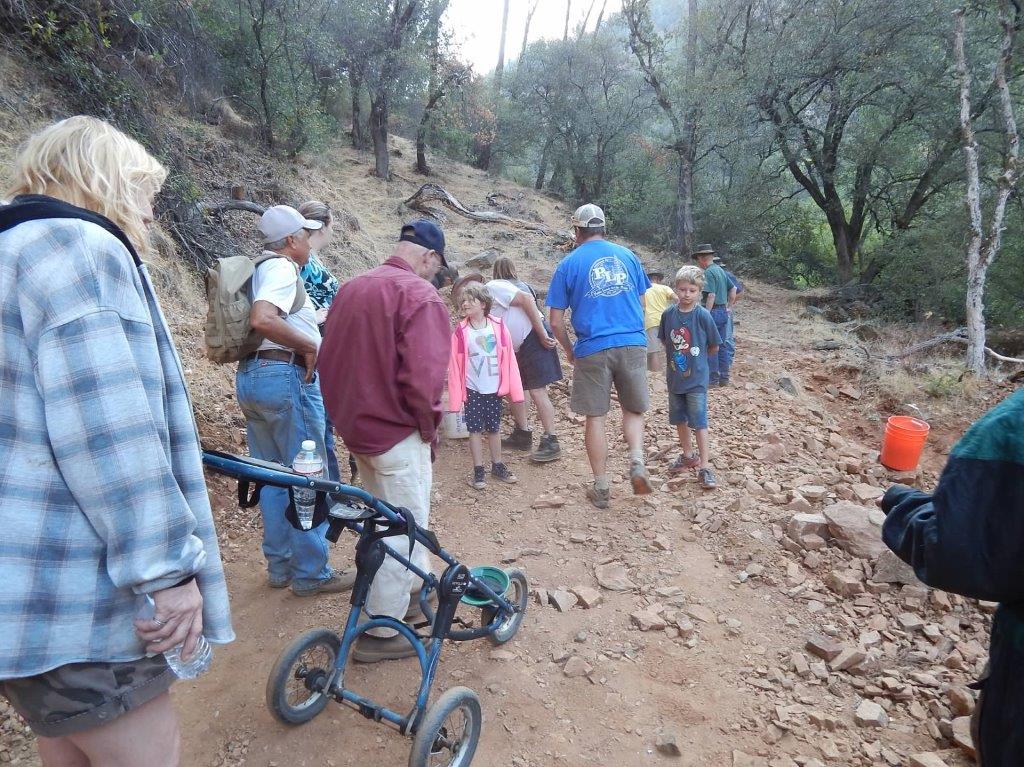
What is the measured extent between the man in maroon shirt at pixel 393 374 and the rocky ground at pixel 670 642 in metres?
0.71

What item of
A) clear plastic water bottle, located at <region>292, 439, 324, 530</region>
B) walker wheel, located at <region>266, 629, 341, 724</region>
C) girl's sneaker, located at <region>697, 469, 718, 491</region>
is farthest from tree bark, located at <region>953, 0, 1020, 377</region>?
clear plastic water bottle, located at <region>292, 439, 324, 530</region>

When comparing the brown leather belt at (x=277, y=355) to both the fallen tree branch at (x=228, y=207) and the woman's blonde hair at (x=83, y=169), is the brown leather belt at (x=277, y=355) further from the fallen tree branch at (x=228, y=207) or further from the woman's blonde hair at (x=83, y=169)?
the fallen tree branch at (x=228, y=207)

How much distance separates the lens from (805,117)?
42.8ft

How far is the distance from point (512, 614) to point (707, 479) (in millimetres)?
2369

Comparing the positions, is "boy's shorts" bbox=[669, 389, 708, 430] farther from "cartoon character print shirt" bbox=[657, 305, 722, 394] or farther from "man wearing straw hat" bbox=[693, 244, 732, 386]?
"man wearing straw hat" bbox=[693, 244, 732, 386]

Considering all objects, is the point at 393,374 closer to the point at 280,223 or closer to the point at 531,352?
the point at 280,223

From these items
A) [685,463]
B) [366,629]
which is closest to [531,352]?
[685,463]

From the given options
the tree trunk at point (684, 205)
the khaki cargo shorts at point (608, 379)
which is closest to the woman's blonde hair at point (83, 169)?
the khaki cargo shorts at point (608, 379)

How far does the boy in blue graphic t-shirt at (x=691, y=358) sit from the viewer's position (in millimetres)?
4652

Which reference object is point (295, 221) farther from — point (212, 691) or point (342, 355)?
point (212, 691)

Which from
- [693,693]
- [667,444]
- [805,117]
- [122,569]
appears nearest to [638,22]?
[805,117]

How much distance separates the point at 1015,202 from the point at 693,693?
1229 cm

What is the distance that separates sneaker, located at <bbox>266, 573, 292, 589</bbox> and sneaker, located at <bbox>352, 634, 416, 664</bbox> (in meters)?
0.89

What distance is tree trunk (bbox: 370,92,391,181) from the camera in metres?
14.4
